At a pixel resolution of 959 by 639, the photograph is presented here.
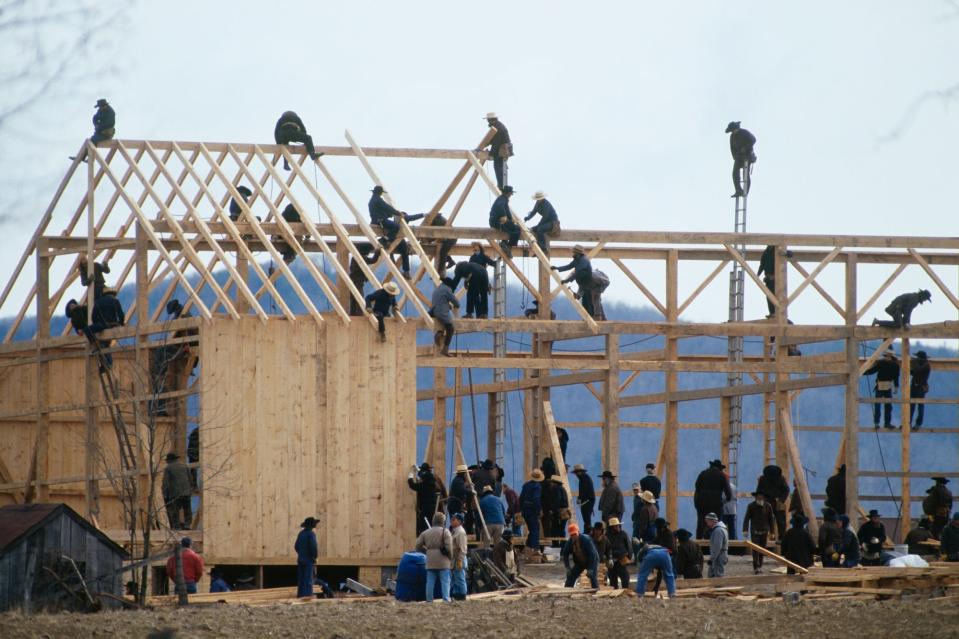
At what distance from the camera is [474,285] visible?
30438 mm

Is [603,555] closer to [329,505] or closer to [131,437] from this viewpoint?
[329,505]

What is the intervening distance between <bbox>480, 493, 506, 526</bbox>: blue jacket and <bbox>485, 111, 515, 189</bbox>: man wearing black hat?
250 inches

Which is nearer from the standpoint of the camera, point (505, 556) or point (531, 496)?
point (505, 556)

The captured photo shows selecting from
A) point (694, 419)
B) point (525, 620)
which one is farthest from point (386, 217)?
point (694, 419)

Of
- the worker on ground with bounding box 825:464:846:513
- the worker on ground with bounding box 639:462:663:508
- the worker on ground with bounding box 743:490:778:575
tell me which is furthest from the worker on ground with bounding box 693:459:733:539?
the worker on ground with bounding box 825:464:846:513

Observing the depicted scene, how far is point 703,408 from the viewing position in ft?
283

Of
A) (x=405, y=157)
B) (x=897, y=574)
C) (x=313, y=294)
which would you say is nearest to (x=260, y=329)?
(x=405, y=157)

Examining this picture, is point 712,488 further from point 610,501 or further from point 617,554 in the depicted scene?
point 617,554

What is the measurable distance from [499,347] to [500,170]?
129 inches

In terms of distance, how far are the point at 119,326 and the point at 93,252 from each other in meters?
1.51

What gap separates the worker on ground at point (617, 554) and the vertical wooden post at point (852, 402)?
241 inches

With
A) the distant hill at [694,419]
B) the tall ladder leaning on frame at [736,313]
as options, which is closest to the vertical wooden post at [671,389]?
the tall ladder leaning on frame at [736,313]

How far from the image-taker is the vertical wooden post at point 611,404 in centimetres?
2986

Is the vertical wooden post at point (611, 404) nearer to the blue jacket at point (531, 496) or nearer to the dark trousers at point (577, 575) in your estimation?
the blue jacket at point (531, 496)
